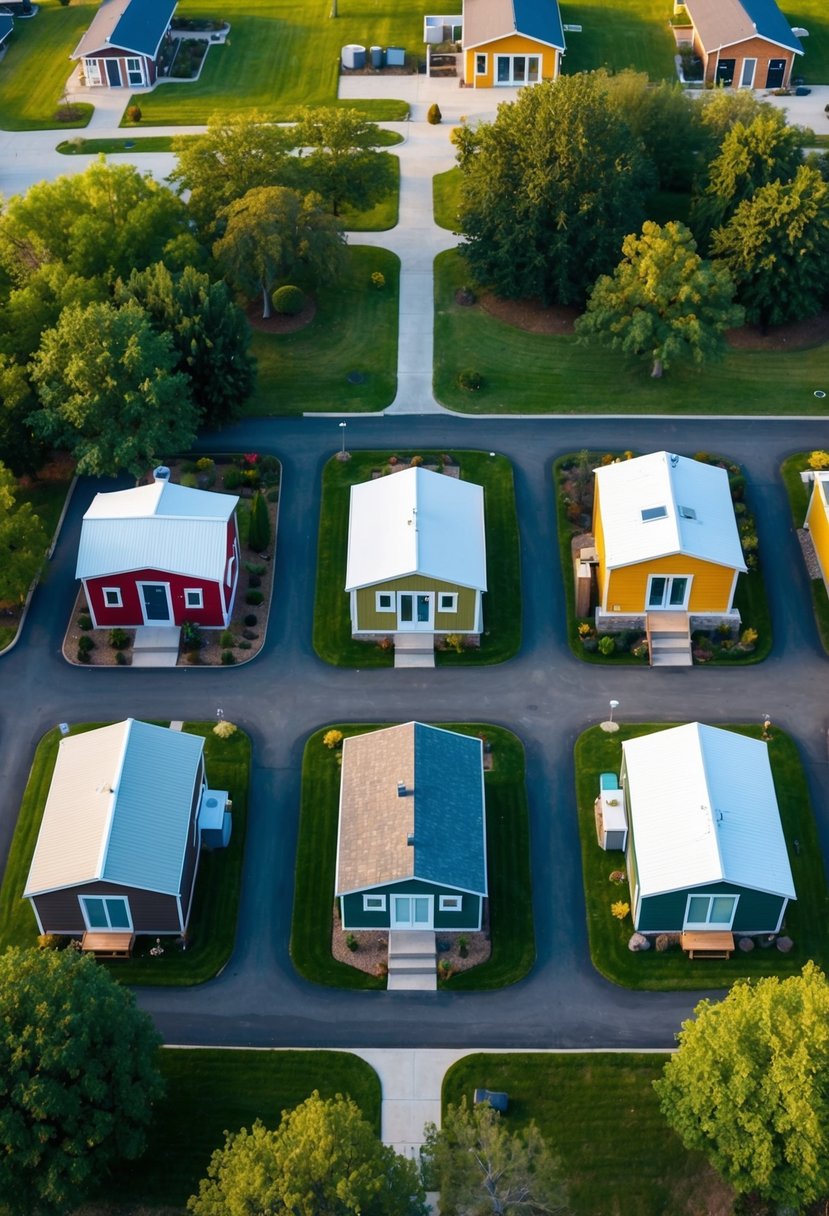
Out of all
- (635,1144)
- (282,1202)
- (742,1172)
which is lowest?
(635,1144)

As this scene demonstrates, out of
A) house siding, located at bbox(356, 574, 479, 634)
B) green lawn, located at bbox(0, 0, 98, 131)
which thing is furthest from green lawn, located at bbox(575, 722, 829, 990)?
green lawn, located at bbox(0, 0, 98, 131)

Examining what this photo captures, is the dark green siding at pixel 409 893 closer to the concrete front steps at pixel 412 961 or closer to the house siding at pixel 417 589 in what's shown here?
the concrete front steps at pixel 412 961

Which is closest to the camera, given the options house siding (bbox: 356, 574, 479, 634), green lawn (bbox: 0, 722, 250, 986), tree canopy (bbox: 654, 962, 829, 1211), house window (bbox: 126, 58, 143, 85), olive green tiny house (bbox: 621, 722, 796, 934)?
tree canopy (bbox: 654, 962, 829, 1211)

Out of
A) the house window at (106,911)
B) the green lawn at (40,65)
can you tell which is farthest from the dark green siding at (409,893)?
the green lawn at (40,65)

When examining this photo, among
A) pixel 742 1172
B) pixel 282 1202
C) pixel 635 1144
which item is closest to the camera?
pixel 282 1202

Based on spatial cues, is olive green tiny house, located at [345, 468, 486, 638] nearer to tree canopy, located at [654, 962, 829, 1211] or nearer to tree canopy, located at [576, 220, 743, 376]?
tree canopy, located at [576, 220, 743, 376]

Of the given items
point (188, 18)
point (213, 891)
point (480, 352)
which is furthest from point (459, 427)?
point (188, 18)

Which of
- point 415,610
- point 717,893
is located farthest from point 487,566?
point 717,893

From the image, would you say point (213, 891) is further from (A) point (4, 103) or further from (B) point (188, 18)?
(B) point (188, 18)
